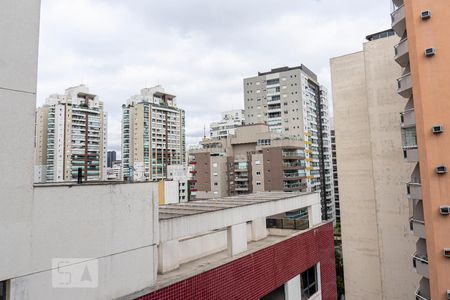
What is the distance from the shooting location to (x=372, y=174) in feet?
73.9

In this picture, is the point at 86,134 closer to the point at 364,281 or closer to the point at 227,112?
the point at 227,112

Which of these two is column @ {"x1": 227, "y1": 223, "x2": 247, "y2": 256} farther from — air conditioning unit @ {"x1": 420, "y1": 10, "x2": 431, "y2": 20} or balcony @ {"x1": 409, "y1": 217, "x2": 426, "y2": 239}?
air conditioning unit @ {"x1": 420, "y1": 10, "x2": 431, "y2": 20}

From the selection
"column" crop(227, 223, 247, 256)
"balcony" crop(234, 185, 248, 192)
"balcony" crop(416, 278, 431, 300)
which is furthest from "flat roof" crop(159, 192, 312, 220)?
"balcony" crop(234, 185, 248, 192)

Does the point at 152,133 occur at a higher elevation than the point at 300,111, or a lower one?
lower

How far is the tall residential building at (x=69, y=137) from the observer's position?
81062mm

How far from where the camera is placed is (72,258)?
23.8 ft

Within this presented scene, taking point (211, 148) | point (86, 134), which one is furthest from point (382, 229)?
point (86, 134)

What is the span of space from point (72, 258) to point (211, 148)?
58.1m

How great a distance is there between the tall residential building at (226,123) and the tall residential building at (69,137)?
3628cm

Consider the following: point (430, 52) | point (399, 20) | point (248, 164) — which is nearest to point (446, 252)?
point (430, 52)

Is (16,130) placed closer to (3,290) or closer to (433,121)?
(3,290)

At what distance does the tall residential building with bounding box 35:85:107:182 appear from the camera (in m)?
81.1

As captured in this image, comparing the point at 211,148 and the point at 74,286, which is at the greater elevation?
the point at 211,148

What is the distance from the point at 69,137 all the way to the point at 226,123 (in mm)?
48175
